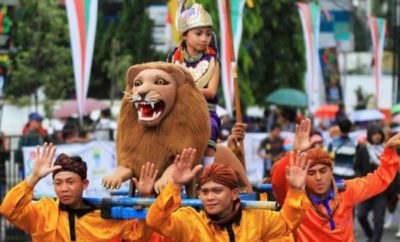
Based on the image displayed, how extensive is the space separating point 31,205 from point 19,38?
2288 centimetres

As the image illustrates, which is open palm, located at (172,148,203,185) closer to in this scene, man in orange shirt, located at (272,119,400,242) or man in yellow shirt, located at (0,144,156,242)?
man in yellow shirt, located at (0,144,156,242)

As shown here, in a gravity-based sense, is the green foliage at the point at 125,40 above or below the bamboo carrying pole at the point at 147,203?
above

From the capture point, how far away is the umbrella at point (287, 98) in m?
26.9

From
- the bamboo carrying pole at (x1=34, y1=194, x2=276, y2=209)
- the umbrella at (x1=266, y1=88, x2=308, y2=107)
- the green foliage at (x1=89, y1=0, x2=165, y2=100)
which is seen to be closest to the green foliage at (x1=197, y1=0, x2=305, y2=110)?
the umbrella at (x1=266, y1=88, x2=308, y2=107)

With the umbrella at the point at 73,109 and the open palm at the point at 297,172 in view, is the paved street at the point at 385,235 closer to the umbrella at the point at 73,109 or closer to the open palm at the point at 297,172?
the umbrella at the point at 73,109

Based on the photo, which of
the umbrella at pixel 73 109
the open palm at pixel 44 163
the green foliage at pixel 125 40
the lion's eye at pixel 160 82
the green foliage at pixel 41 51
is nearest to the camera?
the open palm at pixel 44 163

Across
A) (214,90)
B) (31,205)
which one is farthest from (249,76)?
(31,205)

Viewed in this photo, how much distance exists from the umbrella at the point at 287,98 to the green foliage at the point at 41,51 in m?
6.95

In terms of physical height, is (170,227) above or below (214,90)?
below

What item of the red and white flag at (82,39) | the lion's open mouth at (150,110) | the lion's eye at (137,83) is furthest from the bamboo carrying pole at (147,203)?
the red and white flag at (82,39)

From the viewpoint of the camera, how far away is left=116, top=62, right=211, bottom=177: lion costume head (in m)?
7.62

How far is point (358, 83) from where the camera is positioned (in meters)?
51.5

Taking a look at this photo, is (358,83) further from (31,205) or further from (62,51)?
(31,205)

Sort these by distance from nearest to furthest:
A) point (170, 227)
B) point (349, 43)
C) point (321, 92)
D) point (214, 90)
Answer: point (170, 227), point (214, 90), point (321, 92), point (349, 43)
